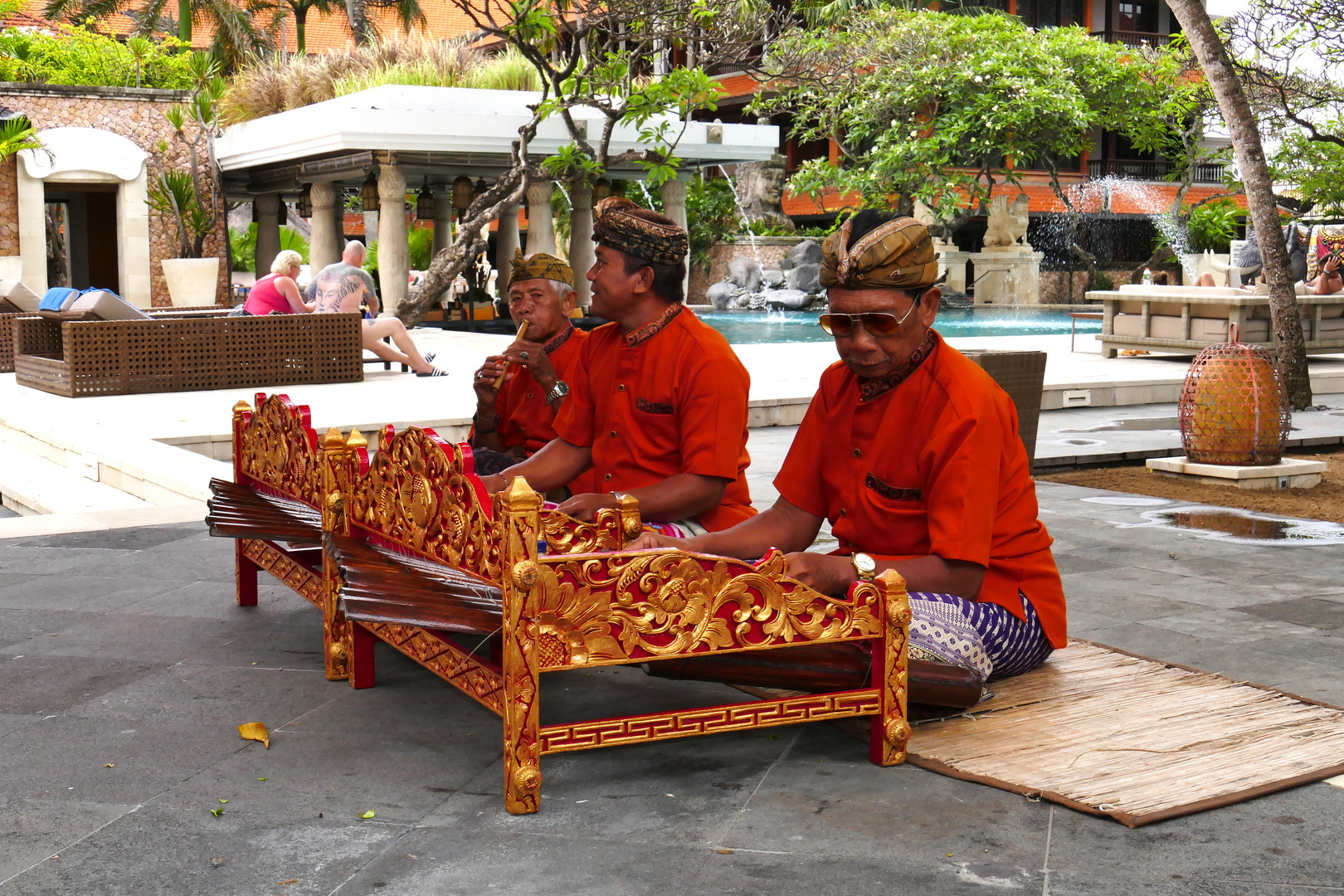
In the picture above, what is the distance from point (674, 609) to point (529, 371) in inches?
74.2

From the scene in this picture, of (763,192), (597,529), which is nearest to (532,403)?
(597,529)

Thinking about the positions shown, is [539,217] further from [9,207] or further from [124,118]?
[9,207]

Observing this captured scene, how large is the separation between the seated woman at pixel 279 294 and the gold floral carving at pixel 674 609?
962cm

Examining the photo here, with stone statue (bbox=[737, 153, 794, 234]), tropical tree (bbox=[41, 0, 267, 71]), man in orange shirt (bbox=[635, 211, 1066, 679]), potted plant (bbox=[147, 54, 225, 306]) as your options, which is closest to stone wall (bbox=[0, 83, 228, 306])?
potted plant (bbox=[147, 54, 225, 306])

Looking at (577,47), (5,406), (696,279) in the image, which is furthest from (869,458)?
(696,279)

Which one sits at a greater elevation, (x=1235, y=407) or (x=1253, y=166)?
(x=1253, y=166)

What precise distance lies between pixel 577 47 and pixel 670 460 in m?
13.1

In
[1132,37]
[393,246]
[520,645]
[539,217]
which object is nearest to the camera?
[520,645]

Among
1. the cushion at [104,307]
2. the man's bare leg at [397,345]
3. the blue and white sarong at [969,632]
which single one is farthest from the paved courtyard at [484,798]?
the man's bare leg at [397,345]

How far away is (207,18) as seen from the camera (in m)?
36.2

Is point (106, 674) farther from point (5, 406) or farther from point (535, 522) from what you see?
point (5, 406)

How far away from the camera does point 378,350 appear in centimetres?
1223

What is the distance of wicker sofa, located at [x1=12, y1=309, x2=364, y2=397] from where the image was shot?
10.6 metres

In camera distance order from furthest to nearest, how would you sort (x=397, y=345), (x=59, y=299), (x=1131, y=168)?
(x=1131, y=168), (x=397, y=345), (x=59, y=299)
